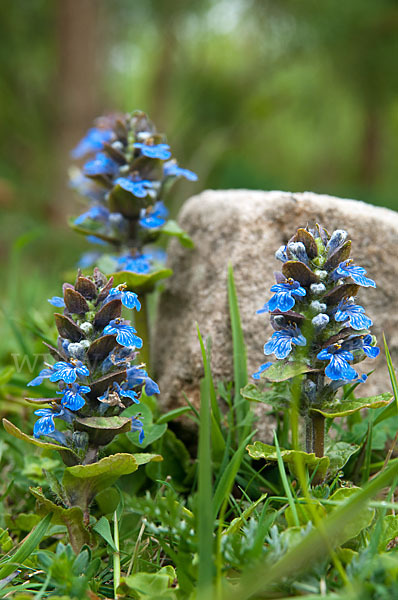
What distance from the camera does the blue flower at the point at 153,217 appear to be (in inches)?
88.7

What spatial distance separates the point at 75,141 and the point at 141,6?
3036 millimetres

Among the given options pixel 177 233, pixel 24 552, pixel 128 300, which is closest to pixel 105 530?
pixel 24 552

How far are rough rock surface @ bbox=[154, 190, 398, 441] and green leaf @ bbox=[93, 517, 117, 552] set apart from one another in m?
0.67

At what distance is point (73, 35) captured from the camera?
689cm

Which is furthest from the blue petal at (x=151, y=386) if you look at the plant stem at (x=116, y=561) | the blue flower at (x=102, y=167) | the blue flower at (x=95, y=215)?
the blue flower at (x=102, y=167)

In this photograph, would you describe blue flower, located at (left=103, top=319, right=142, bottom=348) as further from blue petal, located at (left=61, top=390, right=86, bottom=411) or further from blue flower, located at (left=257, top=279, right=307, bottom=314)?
blue flower, located at (left=257, top=279, right=307, bottom=314)

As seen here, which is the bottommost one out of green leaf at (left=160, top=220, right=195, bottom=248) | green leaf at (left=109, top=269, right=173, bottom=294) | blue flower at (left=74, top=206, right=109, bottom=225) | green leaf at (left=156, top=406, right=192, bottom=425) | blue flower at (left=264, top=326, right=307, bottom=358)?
green leaf at (left=156, top=406, right=192, bottom=425)

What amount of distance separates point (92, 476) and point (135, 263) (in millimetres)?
958

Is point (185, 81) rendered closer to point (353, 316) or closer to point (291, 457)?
point (353, 316)

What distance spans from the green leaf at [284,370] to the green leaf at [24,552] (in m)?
0.77

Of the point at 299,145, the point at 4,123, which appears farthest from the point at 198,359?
the point at 299,145

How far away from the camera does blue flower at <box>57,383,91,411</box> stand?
150 centimetres

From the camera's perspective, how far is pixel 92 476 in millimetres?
1575

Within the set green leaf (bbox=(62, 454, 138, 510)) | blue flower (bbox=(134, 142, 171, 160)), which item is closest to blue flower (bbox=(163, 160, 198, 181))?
blue flower (bbox=(134, 142, 171, 160))
